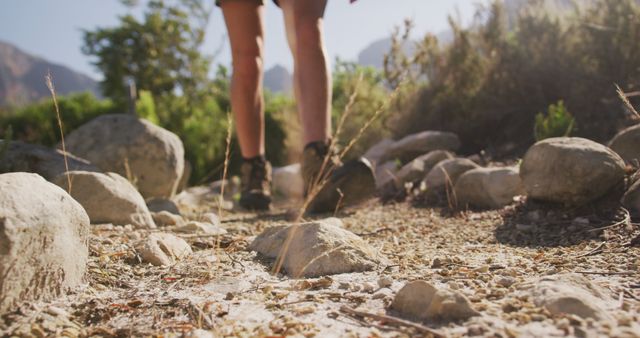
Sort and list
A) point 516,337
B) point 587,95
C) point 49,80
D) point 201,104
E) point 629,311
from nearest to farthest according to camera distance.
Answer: point 516,337 → point 629,311 → point 49,80 → point 587,95 → point 201,104

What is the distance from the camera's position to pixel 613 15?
4504 mm

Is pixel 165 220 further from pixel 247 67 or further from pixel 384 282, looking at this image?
pixel 384 282

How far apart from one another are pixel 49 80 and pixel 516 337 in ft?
4.42

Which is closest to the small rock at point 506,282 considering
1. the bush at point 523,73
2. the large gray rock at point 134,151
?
the large gray rock at point 134,151

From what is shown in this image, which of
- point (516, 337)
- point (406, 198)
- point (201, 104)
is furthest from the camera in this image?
point (201, 104)

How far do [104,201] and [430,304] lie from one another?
5.51 ft

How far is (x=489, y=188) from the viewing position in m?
2.77

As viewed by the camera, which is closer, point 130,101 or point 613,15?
point 613,15

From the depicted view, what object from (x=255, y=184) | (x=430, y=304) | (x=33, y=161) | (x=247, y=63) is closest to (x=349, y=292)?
(x=430, y=304)

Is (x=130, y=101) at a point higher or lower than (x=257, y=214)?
higher

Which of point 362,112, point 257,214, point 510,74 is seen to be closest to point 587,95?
point 510,74

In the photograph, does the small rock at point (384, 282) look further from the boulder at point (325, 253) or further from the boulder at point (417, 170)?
the boulder at point (417, 170)

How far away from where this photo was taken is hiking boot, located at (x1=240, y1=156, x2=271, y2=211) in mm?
3033

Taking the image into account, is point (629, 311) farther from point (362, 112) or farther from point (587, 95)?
point (362, 112)
